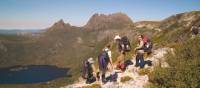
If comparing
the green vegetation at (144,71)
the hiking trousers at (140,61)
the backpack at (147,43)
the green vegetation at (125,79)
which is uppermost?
the backpack at (147,43)

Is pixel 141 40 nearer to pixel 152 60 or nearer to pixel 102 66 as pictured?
pixel 152 60

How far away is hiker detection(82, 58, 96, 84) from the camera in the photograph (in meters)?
37.6

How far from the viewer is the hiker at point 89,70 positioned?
37.6 metres

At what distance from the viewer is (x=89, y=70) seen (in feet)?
126

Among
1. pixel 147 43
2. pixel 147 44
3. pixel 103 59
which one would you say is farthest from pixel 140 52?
pixel 103 59

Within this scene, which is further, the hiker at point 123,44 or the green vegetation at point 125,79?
the hiker at point 123,44

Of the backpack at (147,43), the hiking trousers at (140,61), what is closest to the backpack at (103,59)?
the hiking trousers at (140,61)

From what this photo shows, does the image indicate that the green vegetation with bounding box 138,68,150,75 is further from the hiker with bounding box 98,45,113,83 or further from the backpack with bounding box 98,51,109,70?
the backpack with bounding box 98,51,109,70

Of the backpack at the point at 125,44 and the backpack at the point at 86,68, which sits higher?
the backpack at the point at 125,44

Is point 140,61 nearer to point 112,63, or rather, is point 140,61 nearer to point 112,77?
point 112,63

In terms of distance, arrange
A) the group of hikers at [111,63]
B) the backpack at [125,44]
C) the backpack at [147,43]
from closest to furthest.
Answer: the group of hikers at [111,63] < the backpack at [147,43] < the backpack at [125,44]

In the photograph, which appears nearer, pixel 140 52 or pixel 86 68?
pixel 140 52

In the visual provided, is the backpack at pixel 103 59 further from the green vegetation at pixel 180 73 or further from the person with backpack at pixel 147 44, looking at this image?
the person with backpack at pixel 147 44

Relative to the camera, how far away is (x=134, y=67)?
133 feet
